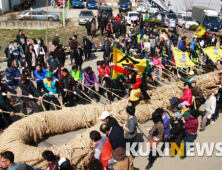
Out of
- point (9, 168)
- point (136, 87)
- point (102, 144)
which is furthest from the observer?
point (136, 87)

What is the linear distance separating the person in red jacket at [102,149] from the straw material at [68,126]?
730mm

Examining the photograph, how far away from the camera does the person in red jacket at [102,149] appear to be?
4094mm

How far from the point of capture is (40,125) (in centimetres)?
550

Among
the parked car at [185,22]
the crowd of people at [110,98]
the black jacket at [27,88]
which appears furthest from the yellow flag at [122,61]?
the parked car at [185,22]

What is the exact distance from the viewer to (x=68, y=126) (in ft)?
19.7

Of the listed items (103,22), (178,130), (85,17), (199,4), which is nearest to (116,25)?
(103,22)

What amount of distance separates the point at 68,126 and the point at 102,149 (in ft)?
7.08

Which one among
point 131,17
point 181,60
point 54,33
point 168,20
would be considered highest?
point 131,17

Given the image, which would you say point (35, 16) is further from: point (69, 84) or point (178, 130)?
point (178, 130)

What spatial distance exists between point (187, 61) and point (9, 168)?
766cm

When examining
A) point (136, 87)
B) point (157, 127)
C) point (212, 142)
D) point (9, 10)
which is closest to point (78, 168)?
point (157, 127)

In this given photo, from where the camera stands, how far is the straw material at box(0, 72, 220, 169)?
4.53 metres

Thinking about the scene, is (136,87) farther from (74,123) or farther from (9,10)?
(9,10)

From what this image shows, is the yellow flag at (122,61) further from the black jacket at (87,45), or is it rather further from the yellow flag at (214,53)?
the black jacket at (87,45)
